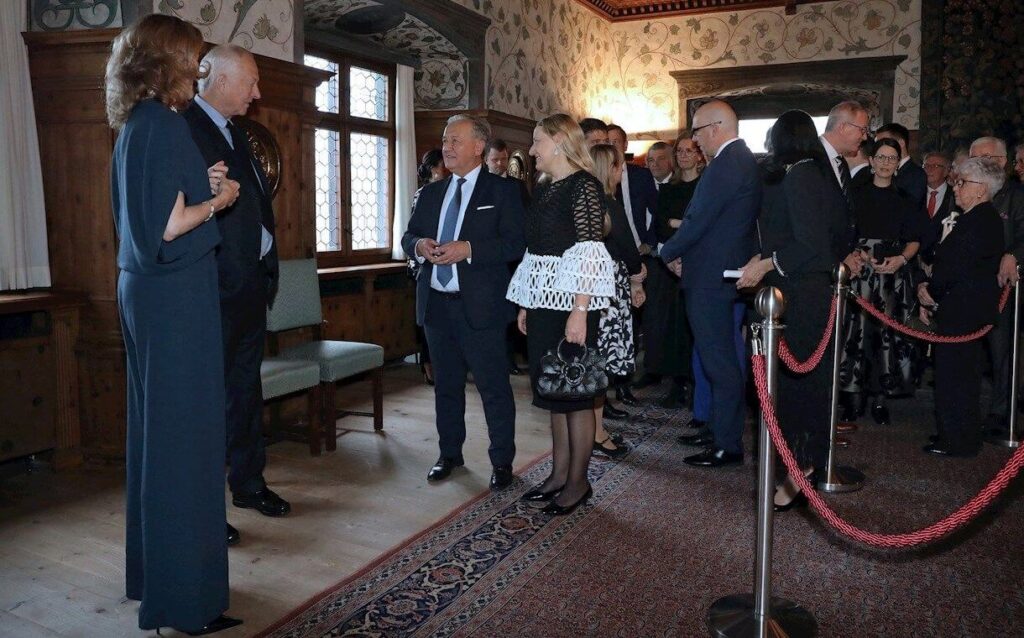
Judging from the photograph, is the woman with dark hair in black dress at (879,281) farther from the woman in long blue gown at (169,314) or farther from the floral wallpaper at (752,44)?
the floral wallpaper at (752,44)

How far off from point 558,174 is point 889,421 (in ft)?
9.93

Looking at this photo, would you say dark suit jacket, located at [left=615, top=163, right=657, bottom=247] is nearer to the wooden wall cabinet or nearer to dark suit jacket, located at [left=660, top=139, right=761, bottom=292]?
dark suit jacket, located at [left=660, top=139, right=761, bottom=292]

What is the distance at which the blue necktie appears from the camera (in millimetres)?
3771

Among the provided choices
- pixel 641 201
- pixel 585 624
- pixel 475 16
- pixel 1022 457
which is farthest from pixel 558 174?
pixel 475 16

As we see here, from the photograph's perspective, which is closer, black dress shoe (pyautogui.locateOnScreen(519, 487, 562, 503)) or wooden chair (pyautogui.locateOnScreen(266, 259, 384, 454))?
black dress shoe (pyautogui.locateOnScreen(519, 487, 562, 503))

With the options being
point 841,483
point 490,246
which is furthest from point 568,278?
point 841,483

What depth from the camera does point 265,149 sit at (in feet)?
16.1

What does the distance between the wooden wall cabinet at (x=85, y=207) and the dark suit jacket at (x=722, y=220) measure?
2.77 metres

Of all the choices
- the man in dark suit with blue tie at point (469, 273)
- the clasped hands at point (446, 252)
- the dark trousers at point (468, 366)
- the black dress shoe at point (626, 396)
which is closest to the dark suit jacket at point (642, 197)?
the black dress shoe at point (626, 396)

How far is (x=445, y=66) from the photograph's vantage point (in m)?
7.36

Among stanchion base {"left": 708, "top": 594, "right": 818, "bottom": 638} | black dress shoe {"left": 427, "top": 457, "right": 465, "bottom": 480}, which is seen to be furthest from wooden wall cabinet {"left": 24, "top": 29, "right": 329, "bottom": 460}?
stanchion base {"left": 708, "top": 594, "right": 818, "bottom": 638}

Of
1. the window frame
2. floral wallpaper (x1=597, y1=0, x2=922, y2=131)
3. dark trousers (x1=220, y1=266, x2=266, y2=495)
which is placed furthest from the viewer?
floral wallpaper (x1=597, y1=0, x2=922, y2=131)

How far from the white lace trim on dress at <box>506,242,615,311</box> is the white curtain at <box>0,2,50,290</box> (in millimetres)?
2574

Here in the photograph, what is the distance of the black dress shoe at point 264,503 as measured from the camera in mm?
3496
